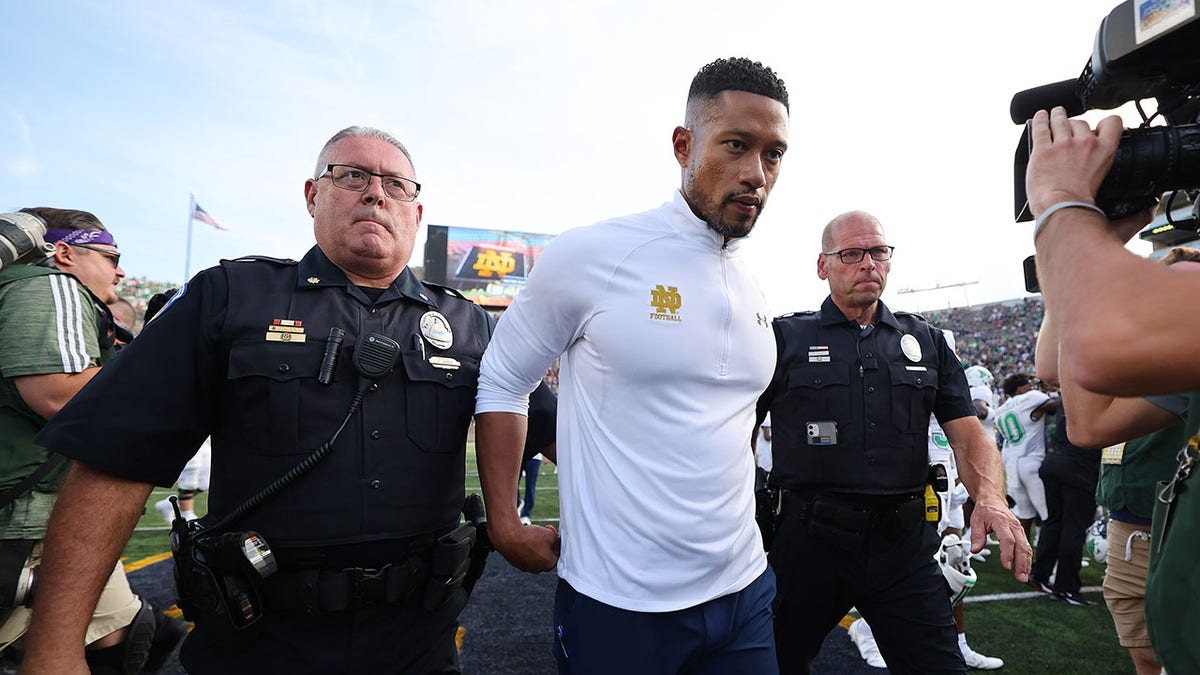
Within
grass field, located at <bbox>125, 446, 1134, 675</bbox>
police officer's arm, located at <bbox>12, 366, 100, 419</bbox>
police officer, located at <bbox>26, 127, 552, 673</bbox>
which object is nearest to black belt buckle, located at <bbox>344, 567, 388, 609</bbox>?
police officer, located at <bbox>26, 127, 552, 673</bbox>

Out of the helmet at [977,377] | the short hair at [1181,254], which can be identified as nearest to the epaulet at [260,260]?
the short hair at [1181,254]

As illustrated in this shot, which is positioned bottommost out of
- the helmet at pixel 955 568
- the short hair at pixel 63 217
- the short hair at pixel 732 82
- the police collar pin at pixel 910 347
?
the helmet at pixel 955 568

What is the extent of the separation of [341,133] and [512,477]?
4.55 ft

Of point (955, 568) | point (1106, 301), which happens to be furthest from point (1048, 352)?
point (955, 568)

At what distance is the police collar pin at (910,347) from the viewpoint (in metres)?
3.43

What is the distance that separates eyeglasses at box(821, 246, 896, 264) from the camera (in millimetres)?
3463

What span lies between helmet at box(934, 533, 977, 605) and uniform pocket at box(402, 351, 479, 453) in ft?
10.5

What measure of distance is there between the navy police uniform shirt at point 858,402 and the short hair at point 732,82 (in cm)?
172

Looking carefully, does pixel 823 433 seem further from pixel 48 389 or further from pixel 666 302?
pixel 48 389

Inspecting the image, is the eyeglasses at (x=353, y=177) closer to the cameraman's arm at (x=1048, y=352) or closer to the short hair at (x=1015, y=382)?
the cameraman's arm at (x=1048, y=352)

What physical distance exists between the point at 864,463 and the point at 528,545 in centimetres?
204

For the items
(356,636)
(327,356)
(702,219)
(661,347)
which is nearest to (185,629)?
(356,636)

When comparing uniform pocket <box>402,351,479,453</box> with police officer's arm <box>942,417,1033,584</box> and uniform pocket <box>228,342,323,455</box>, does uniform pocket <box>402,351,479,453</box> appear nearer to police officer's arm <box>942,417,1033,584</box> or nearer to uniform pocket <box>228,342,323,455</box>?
uniform pocket <box>228,342,323,455</box>

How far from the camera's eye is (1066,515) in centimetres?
642
